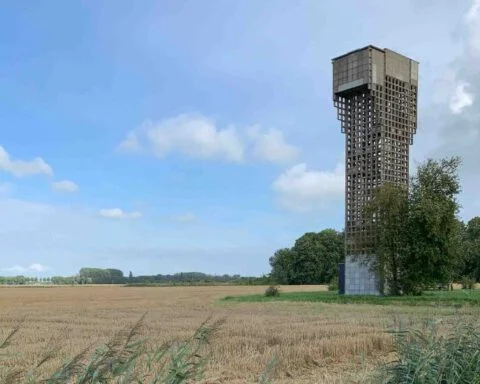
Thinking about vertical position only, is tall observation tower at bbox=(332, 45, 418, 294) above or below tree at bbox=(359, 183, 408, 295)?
above

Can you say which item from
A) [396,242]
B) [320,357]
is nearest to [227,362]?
[320,357]

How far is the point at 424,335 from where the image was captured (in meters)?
6.79

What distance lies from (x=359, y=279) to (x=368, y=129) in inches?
525

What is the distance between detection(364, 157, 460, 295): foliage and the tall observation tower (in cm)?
261

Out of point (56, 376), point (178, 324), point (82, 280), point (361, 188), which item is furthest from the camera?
point (82, 280)

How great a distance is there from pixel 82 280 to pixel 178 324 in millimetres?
149705

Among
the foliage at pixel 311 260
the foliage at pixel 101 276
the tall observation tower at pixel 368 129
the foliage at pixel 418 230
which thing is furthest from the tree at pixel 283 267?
the foliage at pixel 418 230

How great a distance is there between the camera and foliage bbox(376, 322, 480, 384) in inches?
237

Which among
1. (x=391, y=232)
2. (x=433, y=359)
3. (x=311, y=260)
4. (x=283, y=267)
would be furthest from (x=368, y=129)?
(x=283, y=267)

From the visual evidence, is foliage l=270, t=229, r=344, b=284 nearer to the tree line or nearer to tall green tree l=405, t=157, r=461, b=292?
the tree line

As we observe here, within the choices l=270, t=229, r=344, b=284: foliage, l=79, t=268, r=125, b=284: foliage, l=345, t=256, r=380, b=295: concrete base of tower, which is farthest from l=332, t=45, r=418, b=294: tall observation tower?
l=79, t=268, r=125, b=284: foliage

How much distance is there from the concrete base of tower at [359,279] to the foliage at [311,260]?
217 feet

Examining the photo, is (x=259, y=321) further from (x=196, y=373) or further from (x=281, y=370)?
(x=196, y=373)

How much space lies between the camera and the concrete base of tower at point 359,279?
5066cm
